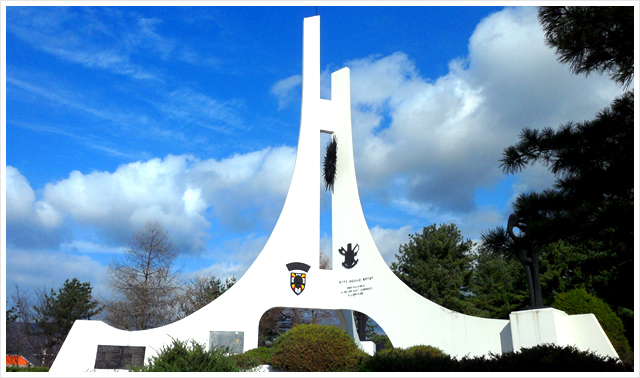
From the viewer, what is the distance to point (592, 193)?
6664 millimetres

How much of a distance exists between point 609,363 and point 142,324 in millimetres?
18106

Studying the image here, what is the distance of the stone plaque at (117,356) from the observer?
1141 cm

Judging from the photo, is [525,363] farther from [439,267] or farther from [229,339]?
[439,267]

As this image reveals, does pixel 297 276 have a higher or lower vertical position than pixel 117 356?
higher

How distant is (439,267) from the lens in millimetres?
25656

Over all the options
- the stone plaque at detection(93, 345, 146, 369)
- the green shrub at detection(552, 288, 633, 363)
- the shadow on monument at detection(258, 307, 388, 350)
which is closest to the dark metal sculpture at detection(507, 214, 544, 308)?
the green shrub at detection(552, 288, 633, 363)

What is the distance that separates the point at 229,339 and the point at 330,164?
6179 millimetres

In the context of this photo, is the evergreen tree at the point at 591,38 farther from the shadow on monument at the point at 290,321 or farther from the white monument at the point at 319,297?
the shadow on monument at the point at 290,321

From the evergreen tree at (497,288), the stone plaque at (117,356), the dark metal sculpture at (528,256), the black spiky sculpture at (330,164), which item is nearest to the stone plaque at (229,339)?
the stone plaque at (117,356)

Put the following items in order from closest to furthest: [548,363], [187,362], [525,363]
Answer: [548,363]
[525,363]
[187,362]

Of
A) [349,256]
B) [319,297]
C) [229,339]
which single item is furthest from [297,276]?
[229,339]

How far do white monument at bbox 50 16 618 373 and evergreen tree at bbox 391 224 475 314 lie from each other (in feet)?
32.3

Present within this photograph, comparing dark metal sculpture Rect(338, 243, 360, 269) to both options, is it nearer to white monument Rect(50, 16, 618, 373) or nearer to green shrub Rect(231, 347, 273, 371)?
white monument Rect(50, 16, 618, 373)

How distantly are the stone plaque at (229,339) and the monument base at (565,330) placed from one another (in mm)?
7455
